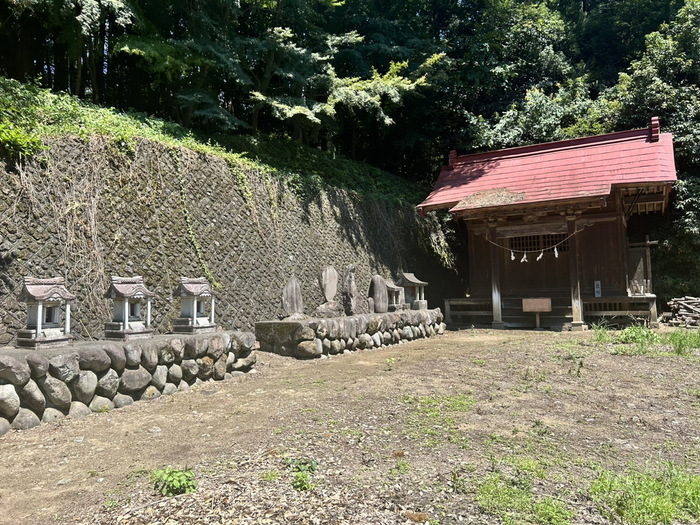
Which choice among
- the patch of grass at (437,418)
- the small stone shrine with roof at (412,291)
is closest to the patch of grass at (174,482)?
the patch of grass at (437,418)

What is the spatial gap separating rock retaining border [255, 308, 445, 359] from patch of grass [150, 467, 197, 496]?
5.54 m

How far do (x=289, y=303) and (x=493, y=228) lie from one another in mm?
7249

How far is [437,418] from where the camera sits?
4863 millimetres

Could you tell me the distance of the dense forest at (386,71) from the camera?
473 inches

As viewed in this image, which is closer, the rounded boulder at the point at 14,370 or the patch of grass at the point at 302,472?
the patch of grass at the point at 302,472

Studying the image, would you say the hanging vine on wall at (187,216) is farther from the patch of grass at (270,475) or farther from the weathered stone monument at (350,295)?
the patch of grass at (270,475)

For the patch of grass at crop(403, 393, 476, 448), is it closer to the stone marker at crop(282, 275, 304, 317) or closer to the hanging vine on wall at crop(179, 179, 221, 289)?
the stone marker at crop(282, 275, 304, 317)

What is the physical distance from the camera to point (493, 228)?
558 inches

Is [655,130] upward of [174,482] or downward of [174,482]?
upward

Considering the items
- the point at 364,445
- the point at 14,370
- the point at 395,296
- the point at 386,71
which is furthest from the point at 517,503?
the point at 386,71

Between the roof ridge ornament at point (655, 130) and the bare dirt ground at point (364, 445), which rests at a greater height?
the roof ridge ornament at point (655, 130)

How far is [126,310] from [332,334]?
167 inches

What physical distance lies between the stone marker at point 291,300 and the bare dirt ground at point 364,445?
274 cm

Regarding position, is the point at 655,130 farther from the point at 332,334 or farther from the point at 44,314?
the point at 44,314
